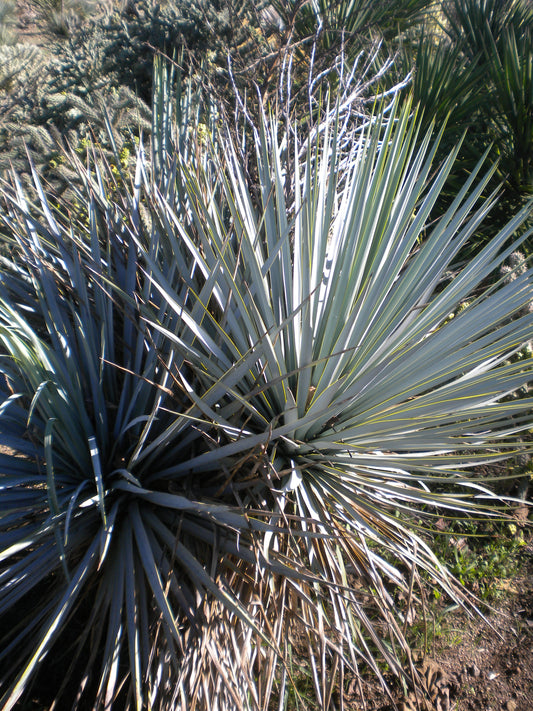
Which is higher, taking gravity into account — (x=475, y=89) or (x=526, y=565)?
(x=475, y=89)

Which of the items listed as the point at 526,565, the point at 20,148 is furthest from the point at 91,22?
the point at 526,565

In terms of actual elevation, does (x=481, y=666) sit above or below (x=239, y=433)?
below

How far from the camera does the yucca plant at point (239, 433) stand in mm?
1335

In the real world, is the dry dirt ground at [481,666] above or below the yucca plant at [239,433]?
below

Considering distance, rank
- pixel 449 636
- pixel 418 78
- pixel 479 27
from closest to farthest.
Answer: pixel 449 636 < pixel 418 78 < pixel 479 27

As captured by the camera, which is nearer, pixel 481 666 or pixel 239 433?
pixel 239 433

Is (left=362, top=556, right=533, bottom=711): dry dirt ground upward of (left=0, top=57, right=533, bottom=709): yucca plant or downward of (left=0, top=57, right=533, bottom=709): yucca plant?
downward

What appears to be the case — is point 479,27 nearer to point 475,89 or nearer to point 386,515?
point 475,89

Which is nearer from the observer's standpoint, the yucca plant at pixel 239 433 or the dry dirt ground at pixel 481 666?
the yucca plant at pixel 239 433

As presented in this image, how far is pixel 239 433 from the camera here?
132 cm

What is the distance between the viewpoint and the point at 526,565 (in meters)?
2.24

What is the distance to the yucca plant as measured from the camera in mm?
1335

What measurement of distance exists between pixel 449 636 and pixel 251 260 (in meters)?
1.65

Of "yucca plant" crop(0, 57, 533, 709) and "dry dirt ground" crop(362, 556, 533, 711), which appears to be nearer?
"yucca plant" crop(0, 57, 533, 709)
